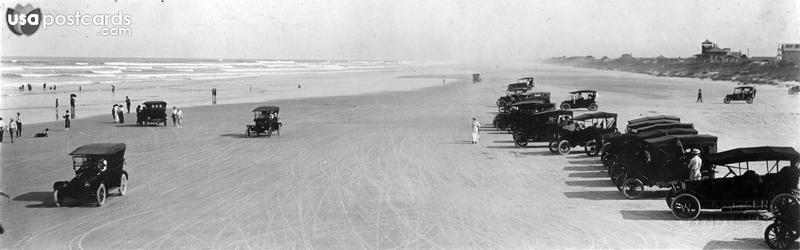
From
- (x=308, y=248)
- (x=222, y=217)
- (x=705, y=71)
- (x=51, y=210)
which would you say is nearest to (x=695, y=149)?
(x=308, y=248)

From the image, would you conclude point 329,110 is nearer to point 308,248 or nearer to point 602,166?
point 602,166

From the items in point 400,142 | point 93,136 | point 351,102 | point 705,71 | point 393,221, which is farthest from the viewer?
→ point 705,71

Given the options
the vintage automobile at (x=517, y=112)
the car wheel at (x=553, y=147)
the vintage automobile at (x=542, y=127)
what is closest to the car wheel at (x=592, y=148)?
the car wheel at (x=553, y=147)

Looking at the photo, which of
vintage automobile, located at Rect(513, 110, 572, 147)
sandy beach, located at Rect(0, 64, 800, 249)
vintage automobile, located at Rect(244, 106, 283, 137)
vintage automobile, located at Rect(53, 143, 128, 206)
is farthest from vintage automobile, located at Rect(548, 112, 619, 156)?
vintage automobile, located at Rect(53, 143, 128, 206)

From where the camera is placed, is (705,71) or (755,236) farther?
(705,71)

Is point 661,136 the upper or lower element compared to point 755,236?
upper

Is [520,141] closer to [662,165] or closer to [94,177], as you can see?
[662,165]
